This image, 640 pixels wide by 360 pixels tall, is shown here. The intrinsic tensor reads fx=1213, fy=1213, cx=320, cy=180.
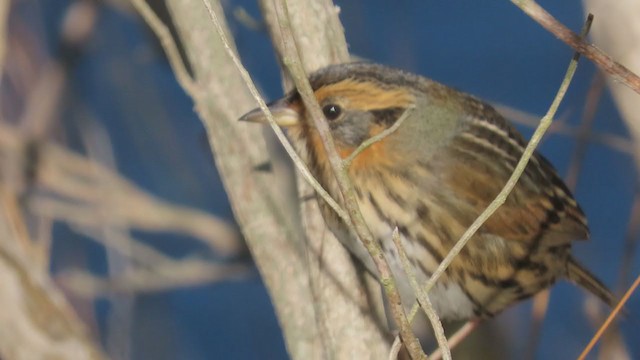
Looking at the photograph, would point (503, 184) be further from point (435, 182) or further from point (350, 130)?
point (350, 130)

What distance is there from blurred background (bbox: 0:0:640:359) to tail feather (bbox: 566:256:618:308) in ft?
0.49

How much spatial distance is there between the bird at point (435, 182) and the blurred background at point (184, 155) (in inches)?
8.2

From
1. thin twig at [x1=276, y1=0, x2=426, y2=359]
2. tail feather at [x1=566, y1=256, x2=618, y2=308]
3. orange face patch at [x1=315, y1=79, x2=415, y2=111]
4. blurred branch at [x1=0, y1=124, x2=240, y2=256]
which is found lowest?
blurred branch at [x1=0, y1=124, x2=240, y2=256]

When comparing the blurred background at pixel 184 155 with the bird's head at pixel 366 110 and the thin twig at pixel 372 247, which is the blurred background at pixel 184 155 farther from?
the thin twig at pixel 372 247

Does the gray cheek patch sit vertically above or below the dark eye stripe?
below

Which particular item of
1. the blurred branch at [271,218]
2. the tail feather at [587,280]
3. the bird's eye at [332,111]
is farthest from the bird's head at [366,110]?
the tail feather at [587,280]

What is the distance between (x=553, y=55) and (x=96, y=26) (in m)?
1.97

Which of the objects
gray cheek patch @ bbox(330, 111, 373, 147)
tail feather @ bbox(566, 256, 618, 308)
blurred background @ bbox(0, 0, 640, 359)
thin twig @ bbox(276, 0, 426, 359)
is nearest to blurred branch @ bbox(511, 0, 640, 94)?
thin twig @ bbox(276, 0, 426, 359)

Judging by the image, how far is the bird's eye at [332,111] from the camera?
281 cm

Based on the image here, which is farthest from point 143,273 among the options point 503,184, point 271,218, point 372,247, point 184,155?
point 372,247

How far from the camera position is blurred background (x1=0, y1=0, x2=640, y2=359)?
4.09 meters

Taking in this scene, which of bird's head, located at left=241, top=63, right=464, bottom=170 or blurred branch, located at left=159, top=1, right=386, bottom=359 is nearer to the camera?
blurred branch, located at left=159, top=1, right=386, bottom=359

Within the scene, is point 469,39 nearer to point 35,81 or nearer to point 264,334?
point 264,334

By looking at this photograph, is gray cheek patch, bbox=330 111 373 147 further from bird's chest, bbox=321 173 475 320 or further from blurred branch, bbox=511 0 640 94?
blurred branch, bbox=511 0 640 94
